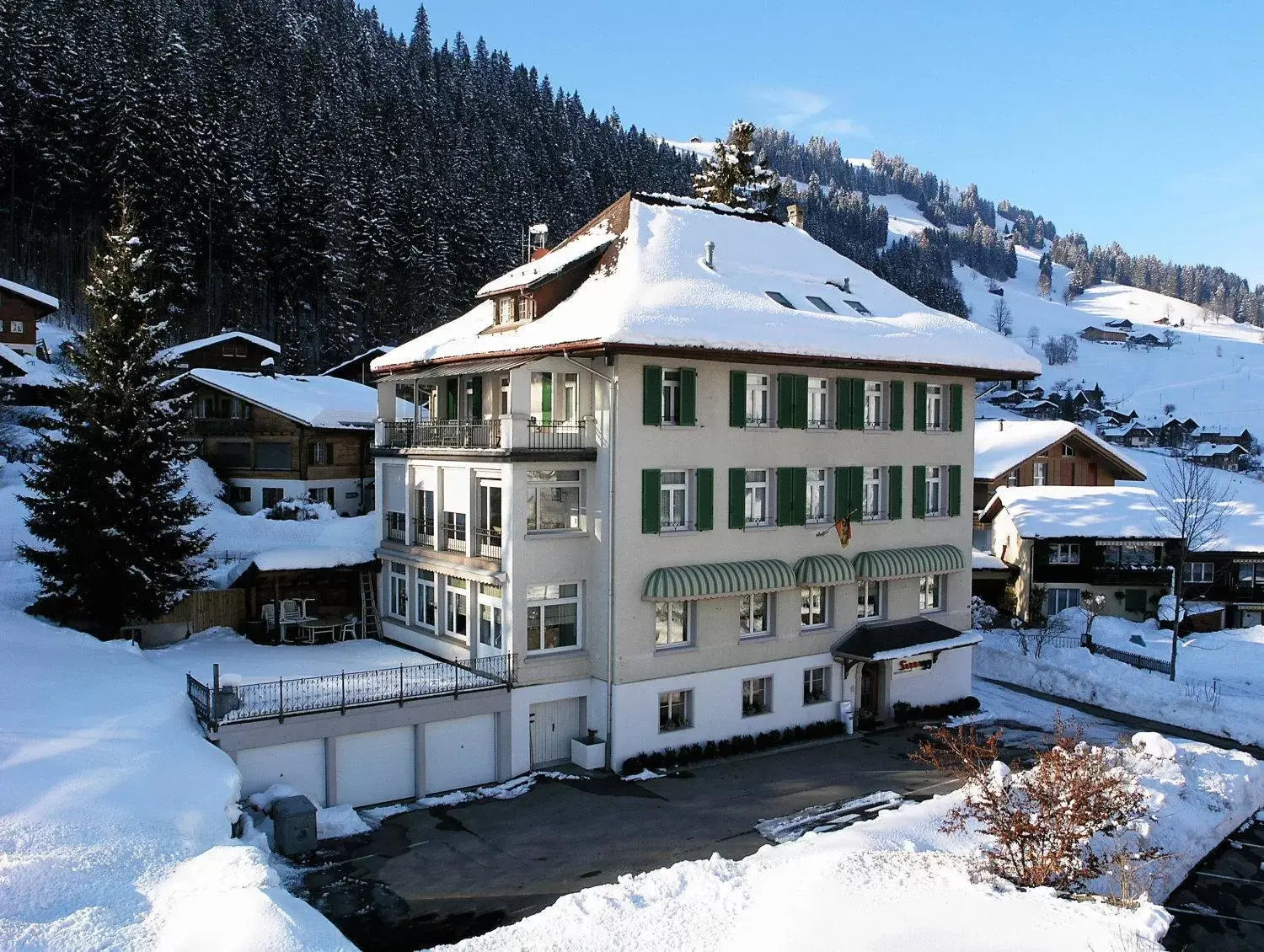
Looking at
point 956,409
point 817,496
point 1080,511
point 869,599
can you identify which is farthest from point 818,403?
point 1080,511

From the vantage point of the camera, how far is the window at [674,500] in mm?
25406

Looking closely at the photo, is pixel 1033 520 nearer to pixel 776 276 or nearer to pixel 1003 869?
pixel 776 276

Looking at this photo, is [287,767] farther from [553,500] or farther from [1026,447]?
[1026,447]

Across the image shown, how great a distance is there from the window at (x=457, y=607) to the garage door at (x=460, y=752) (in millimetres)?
3331

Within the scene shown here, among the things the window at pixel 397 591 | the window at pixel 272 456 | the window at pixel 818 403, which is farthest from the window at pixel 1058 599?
the window at pixel 272 456

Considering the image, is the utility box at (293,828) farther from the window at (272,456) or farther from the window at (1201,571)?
the window at (1201,571)

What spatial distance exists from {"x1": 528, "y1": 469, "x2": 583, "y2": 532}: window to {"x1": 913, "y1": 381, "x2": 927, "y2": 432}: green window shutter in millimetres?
11864

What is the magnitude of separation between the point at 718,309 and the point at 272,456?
28.4m

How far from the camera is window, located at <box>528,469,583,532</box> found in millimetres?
24547

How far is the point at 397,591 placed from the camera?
30.4 metres

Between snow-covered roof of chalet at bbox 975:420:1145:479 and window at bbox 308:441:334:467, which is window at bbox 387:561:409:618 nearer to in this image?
window at bbox 308:441:334:467

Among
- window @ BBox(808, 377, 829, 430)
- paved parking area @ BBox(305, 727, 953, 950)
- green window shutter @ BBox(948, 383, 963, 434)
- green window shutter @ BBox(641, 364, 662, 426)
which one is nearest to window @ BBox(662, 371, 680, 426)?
green window shutter @ BBox(641, 364, 662, 426)

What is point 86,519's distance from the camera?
25766mm

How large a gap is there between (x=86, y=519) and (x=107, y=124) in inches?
1884
